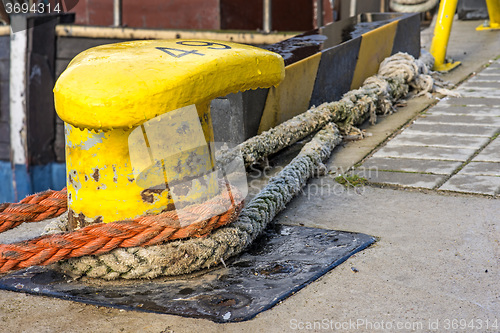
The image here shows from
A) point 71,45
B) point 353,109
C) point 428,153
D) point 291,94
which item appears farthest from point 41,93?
point 428,153

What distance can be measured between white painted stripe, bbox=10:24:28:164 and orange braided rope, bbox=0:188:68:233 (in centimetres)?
549

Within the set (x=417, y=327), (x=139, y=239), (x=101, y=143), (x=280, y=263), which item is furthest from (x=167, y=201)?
(x=417, y=327)

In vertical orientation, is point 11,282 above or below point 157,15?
below

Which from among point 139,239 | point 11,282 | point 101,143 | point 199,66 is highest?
point 199,66

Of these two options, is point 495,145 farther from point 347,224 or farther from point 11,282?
point 11,282

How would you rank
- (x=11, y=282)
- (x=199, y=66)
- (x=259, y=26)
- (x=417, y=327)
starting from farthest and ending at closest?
(x=259, y=26) < (x=11, y=282) < (x=199, y=66) < (x=417, y=327)

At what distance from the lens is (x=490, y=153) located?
3051 millimetres

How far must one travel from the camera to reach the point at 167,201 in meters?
1.93

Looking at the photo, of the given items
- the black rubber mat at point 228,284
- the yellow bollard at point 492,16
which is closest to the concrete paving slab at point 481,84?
the yellow bollard at point 492,16

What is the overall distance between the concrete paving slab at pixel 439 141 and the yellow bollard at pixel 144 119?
154cm

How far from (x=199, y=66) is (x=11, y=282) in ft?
3.06

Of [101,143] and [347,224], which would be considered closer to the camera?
[101,143]

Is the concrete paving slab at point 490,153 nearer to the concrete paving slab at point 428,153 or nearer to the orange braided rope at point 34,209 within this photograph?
the concrete paving slab at point 428,153

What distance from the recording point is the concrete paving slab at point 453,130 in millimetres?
3403
